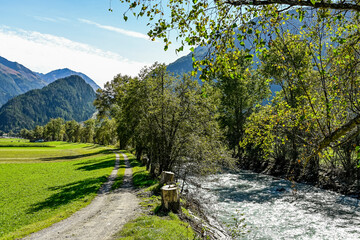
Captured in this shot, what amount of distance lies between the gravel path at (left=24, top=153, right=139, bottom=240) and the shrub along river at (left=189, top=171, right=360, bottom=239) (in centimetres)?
622

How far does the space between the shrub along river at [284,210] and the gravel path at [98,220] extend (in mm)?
6221

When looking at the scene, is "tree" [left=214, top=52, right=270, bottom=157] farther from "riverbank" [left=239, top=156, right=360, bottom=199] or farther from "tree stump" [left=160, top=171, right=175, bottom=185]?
"tree stump" [left=160, top=171, right=175, bottom=185]

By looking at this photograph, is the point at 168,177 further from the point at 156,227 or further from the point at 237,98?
the point at 237,98

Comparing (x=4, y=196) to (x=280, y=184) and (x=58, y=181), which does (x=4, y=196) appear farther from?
(x=280, y=184)

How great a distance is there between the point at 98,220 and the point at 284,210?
1462 centimetres

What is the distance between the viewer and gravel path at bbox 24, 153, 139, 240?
438 inches

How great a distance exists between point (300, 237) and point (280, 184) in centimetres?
1563

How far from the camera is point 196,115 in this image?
23.0m

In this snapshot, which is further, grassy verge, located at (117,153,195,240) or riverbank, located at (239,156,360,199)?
riverbank, located at (239,156,360,199)

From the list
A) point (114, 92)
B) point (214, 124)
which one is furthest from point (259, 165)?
point (114, 92)

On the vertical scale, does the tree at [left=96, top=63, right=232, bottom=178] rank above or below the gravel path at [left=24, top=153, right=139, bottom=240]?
above

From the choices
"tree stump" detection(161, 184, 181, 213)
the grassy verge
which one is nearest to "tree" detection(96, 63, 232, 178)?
"tree stump" detection(161, 184, 181, 213)

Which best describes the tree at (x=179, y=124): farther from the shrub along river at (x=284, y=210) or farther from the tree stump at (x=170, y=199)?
the tree stump at (x=170, y=199)

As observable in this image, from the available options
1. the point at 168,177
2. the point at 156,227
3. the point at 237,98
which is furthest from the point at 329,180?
the point at 237,98
